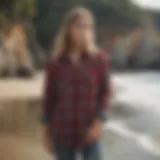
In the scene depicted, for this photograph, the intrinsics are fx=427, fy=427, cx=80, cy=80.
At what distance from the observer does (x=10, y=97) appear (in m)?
1.24

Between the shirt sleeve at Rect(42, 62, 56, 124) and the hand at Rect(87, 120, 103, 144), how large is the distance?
120 millimetres

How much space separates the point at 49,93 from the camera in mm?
1210

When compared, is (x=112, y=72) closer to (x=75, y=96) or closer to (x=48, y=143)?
(x=75, y=96)

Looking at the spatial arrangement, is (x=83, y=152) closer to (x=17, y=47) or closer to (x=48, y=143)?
(x=48, y=143)

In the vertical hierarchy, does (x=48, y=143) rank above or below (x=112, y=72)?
below

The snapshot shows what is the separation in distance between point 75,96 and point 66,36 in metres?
0.17

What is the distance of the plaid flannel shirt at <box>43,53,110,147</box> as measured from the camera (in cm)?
119

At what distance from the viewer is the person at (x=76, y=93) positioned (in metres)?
1.20

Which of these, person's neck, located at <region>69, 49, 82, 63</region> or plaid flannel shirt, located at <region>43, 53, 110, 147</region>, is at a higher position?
person's neck, located at <region>69, 49, 82, 63</region>

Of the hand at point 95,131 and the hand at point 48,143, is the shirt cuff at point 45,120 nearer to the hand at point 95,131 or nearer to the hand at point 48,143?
the hand at point 48,143

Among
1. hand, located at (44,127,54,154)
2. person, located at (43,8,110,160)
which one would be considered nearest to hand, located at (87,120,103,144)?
person, located at (43,8,110,160)

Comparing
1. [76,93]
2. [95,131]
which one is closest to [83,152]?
[95,131]

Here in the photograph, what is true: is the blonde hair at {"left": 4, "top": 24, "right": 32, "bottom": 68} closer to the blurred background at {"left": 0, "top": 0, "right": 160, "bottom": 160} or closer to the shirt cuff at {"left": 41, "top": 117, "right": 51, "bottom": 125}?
the blurred background at {"left": 0, "top": 0, "right": 160, "bottom": 160}

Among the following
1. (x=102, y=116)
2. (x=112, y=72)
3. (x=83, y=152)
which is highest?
(x=112, y=72)
